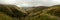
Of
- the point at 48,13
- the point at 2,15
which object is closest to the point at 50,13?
the point at 48,13

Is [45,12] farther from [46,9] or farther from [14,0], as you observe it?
[14,0]

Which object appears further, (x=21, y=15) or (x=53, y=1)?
(x=53, y=1)

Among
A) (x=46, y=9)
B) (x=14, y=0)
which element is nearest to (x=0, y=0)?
(x=14, y=0)

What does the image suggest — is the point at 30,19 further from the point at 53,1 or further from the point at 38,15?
the point at 53,1

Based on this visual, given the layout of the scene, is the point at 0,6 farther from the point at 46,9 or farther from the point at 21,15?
the point at 46,9

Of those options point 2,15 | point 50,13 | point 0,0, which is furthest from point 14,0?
point 50,13

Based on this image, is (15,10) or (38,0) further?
(38,0)
